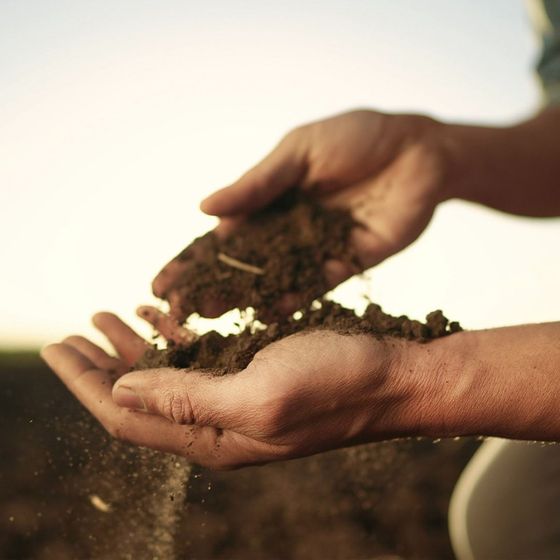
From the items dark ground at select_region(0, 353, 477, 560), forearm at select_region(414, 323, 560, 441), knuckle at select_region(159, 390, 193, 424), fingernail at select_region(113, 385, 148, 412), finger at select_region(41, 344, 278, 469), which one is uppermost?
fingernail at select_region(113, 385, 148, 412)

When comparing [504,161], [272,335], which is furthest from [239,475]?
[504,161]

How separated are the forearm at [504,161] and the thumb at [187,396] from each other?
124 centimetres

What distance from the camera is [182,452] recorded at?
4.13 feet

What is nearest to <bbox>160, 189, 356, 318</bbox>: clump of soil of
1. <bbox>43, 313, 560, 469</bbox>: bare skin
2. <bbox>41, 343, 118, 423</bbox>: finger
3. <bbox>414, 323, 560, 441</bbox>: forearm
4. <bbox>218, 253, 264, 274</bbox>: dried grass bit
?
<bbox>218, 253, 264, 274</bbox>: dried grass bit

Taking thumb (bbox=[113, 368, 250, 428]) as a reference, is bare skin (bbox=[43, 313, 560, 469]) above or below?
below

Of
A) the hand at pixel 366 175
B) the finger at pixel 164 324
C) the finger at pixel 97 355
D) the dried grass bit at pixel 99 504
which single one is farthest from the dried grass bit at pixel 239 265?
the dried grass bit at pixel 99 504

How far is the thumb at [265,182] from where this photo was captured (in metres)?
1.59

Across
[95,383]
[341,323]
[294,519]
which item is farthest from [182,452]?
[294,519]

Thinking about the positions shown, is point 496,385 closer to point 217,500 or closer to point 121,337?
point 121,337

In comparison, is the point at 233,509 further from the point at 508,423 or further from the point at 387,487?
the point at 508,423

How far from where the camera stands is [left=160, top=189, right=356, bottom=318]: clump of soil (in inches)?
61.4

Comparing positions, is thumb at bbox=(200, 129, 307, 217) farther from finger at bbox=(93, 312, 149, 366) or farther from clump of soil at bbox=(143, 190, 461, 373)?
finger at bbox=(93, 312, 149, 366)

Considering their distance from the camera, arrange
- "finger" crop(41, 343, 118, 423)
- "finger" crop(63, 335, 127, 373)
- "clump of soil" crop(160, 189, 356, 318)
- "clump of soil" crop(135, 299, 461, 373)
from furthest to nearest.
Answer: "clump of soil" crop(160, 189, 356, 318) → "finger" crop(63, 335, 127, 373) → "finger" crop(41, 343, 118, 423) → "clump of soil" crop(135, 299, 461, 373)

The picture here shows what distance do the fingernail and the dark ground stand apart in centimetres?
35
